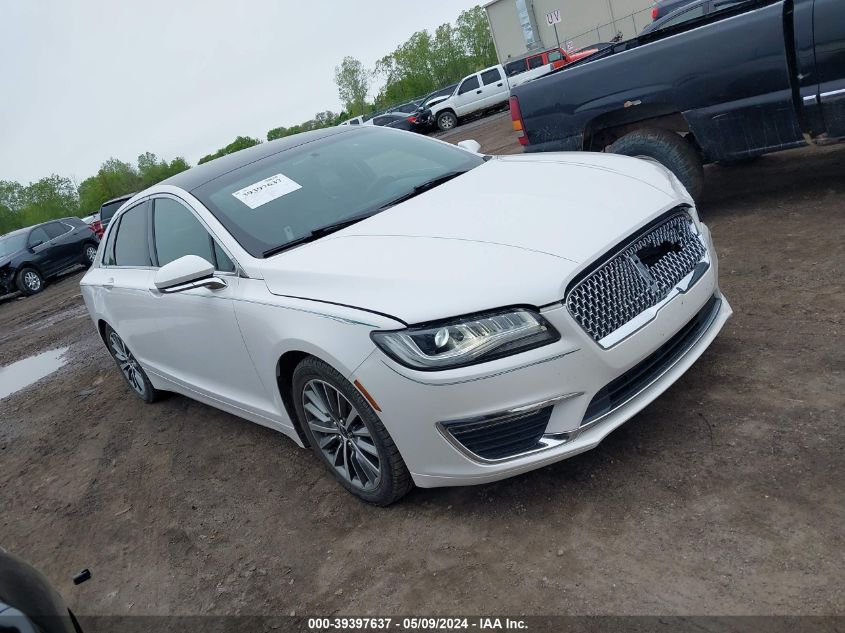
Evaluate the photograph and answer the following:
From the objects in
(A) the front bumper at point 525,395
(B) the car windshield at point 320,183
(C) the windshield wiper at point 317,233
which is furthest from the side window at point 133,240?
(A) the front bumper at point 525,395

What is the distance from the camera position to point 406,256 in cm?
304

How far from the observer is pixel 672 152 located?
5.62 m

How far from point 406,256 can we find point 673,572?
1551 millimetres

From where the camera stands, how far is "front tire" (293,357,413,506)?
2.99 meters

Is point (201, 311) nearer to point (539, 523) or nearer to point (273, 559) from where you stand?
point (273, 559)

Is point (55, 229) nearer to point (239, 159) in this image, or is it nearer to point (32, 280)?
point (32, 280)

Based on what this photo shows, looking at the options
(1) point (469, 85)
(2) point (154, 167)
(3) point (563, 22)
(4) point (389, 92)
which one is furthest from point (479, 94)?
(2) point (154, 167)

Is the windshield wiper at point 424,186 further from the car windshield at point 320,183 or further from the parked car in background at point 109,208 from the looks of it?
the parked car in background at point 109,208

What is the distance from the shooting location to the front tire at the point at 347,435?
2.99 metres

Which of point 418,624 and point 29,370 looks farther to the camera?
point 29,370

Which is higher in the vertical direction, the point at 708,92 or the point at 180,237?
the point at 180,237

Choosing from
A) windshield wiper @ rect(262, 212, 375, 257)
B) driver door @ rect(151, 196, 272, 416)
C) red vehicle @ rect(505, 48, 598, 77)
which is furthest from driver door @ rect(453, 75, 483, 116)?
windshield wiper @ rect(262, 212, 375, 257)

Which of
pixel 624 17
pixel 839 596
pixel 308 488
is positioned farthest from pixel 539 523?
pixel 624 17

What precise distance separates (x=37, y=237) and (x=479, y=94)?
706 inches
